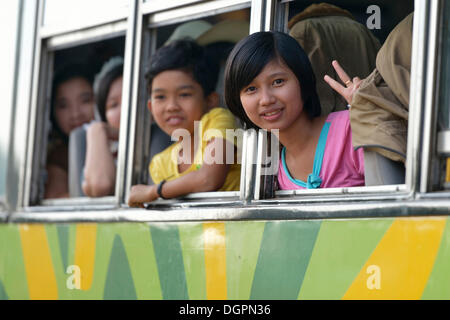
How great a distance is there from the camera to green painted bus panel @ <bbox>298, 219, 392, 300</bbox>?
9.22 feet

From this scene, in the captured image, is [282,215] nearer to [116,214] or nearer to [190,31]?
[116,214]

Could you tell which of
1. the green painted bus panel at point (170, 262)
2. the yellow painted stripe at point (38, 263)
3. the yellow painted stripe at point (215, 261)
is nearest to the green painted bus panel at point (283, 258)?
the yellow painted stripe at point (215, 261)

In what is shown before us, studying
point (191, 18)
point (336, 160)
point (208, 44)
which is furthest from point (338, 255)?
point (208, 44)

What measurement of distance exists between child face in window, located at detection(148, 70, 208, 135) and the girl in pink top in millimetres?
668

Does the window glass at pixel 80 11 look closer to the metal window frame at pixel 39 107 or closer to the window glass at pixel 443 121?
the metal window frame at pixel 39 107

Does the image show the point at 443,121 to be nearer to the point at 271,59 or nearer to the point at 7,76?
the point at 271,59

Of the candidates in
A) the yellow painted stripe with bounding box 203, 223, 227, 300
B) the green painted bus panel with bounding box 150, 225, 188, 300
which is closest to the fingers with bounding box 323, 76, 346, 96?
the yellow painted stripe with bounding box 203, 223, 227, 300

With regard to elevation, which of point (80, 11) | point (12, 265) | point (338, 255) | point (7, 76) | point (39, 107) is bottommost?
point (12, 265)

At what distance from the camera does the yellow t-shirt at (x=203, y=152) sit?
3664 millimetres

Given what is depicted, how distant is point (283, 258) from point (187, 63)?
1.39 meters

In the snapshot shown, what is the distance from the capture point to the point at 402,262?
2.71 metres

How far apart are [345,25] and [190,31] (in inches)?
46.5

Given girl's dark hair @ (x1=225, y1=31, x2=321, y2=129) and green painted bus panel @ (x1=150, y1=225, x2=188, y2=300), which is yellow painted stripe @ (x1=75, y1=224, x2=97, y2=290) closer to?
green painted bus panel @ (x1=150, y1=225, x2=188, y2=300)

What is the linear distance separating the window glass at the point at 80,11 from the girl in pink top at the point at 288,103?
110 cm
